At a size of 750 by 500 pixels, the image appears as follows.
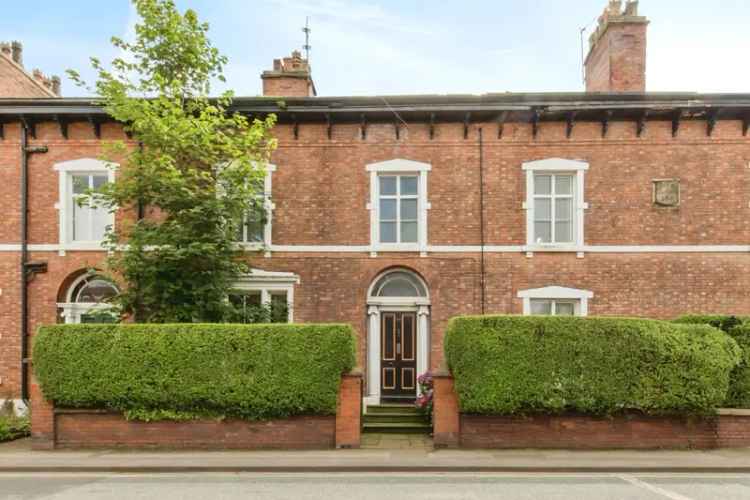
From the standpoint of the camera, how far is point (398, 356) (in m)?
15.1

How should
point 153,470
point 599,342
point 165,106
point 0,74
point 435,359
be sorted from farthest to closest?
point 0,74 < point 435,359 < point 165,106 < point 599,342 < point 153,470

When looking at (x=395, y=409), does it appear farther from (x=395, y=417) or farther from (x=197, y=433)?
(x=197, y=433)

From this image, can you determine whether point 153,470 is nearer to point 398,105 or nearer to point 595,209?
point 398,105

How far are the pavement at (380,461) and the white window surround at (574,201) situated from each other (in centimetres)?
559

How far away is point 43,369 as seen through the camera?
36.8 ft

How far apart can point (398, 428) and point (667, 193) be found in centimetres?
927

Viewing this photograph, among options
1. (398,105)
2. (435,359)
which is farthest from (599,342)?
(398,105)

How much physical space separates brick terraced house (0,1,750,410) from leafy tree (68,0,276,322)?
2.04 meters

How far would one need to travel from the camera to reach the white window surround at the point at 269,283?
14867mm

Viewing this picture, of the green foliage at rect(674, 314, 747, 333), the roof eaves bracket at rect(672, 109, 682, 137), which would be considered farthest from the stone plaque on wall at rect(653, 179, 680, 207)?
the green foliage at rect(674, 314, 747, 333)

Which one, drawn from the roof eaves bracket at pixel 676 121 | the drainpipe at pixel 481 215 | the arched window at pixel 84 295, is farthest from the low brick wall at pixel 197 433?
the roof eaves bracket at pixel 676 121

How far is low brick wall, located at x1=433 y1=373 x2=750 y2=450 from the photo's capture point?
1111 cm

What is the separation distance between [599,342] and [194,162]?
9.49 metres

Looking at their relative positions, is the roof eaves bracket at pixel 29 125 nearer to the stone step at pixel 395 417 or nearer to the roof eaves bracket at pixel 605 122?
the stone step at pixel 395 417
